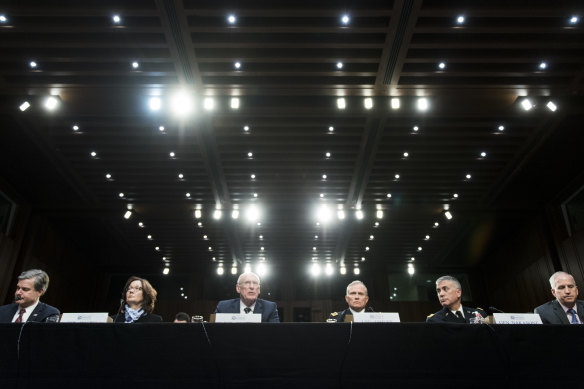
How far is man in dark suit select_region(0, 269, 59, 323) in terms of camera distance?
3445 millimetres

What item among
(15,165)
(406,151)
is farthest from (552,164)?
(15,165)

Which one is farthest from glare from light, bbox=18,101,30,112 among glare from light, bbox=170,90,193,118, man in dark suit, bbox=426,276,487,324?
man in dark suit, bbox=426,276,487,324

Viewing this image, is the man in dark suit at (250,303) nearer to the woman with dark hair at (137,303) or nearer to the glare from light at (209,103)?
the woman with dark hair at (137,303)

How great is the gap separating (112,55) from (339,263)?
1115 centimetres

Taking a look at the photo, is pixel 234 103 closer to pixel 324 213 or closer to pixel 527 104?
pixel 324 213

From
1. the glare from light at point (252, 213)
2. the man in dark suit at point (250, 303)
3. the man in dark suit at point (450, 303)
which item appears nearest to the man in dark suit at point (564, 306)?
the man in dark suit at point (450, 303)

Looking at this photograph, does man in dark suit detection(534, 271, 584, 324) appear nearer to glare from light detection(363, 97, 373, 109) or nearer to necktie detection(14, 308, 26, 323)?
glare from light detection(363, 97, 373, 109)

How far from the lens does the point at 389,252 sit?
47.2 ft

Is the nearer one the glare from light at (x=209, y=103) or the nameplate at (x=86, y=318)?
the nameplate at (x=86, y=318)

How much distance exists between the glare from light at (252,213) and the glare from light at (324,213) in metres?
1.72

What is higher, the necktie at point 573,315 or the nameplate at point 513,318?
the necktie at point 573,315

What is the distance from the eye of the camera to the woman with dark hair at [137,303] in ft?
11.4

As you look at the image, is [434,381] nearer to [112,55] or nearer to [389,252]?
[112,55]

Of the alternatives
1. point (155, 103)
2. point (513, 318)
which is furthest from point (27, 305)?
point (155, 103)
